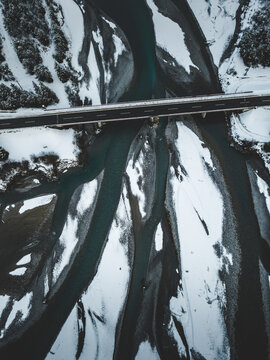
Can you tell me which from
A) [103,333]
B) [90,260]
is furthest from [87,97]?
[103,333]

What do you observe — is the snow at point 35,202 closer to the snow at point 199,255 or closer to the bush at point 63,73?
the snow at point 199,255

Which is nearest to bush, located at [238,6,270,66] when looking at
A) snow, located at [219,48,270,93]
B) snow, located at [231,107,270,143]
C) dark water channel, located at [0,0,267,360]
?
snow, located at [219,48,270,93]

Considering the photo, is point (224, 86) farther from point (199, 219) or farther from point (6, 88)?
point (6, 88)

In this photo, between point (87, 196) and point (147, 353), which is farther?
point (87, 196)

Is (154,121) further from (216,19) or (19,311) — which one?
(19,311)

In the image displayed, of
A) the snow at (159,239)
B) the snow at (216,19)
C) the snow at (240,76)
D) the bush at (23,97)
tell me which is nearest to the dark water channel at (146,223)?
the snow at (159,239)

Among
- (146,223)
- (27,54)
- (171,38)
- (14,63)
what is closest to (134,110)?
(171,38)

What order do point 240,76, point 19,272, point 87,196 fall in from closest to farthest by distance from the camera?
point 19,272 → point 87,196 → point 240,76
